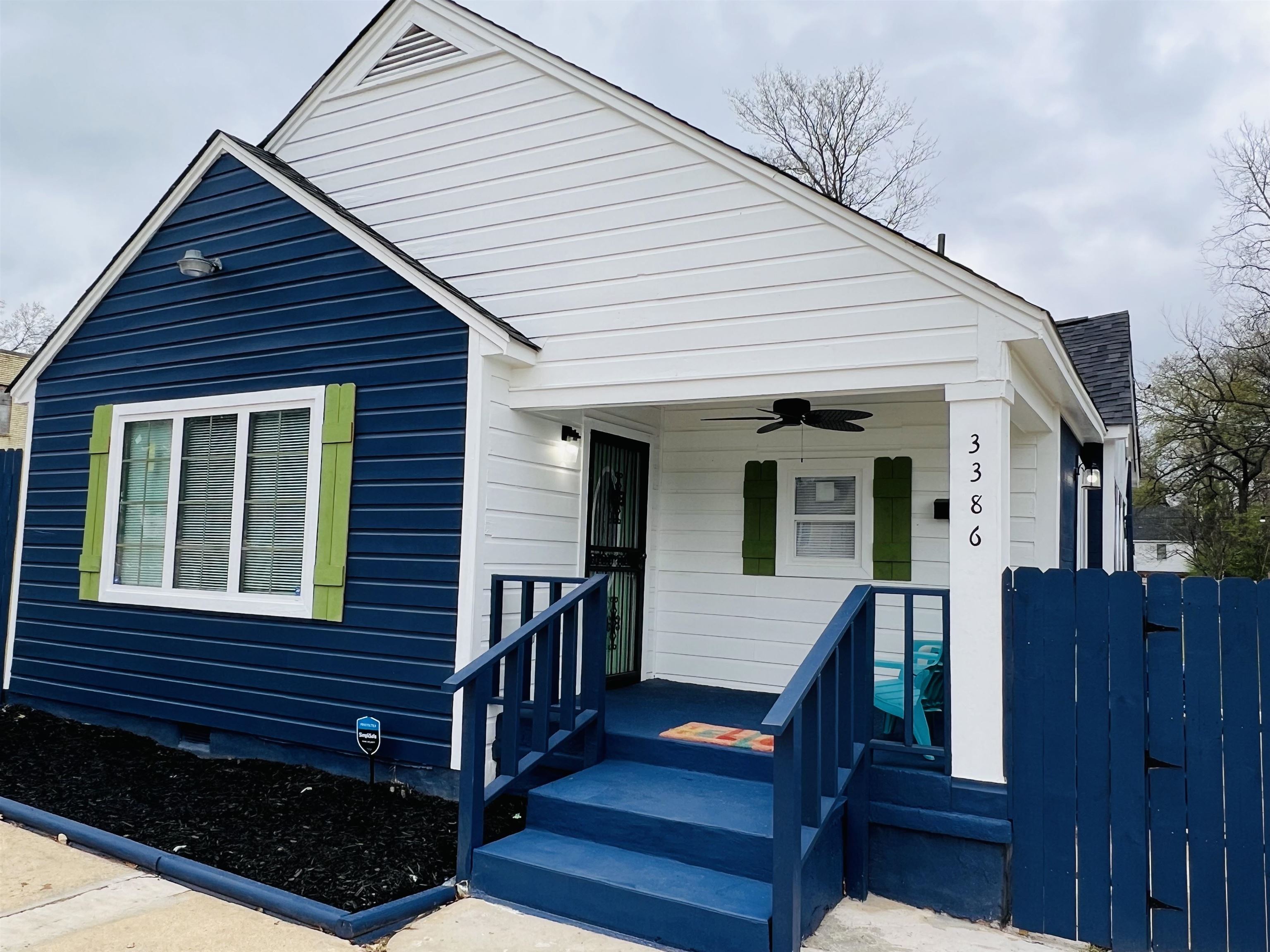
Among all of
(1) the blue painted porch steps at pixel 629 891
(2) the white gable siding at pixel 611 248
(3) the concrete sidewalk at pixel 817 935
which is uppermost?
(2) the white gable siding at pixel 611 248

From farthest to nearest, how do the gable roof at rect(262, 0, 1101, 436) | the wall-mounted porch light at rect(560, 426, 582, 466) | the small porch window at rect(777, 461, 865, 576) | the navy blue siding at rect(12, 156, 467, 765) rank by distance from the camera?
1. the small porch window at rect(777, 461, 865, 576)
2. the wall-mounted porch light at rect(560, 426, 582, 466)
3. the navy blue siding at rect(12, 156, 467, 765)
4. the gable roof at rect(262, 0, 1101, 436)

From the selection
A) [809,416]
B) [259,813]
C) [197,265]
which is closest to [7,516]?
[197,265]

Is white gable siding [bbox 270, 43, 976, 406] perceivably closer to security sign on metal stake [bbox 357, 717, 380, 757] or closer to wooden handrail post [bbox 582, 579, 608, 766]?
wooden handrail post [bbox 582, 579, 608, 766]

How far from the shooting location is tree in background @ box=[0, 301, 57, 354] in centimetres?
2914

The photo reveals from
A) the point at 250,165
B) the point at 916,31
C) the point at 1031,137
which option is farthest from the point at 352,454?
the point at 1031,137

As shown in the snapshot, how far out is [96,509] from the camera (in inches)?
246

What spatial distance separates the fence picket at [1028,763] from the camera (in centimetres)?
366

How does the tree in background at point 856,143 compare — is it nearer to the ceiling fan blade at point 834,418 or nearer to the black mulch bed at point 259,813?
the ceiling fan blade at point 834,418

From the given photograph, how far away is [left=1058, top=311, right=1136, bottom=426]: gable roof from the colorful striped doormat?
144 inches

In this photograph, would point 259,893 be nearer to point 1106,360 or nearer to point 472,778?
point 472,778

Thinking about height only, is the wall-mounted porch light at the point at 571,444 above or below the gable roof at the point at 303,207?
below

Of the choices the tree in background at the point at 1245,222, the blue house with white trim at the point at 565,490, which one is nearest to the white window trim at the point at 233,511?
the blue house with white trim at the point at 565,490

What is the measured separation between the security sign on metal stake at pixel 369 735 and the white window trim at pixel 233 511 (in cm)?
80

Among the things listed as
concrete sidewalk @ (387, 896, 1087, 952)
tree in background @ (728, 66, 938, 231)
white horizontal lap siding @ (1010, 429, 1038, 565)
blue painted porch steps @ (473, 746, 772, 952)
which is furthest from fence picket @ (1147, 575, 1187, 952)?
tree in background @ (728, 66, 938, 231)
